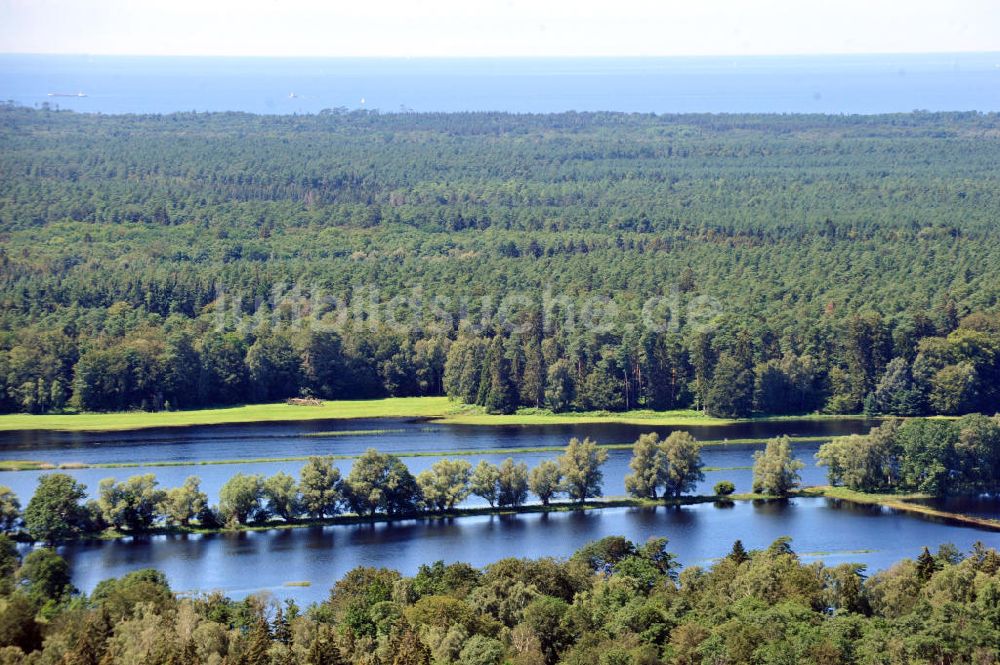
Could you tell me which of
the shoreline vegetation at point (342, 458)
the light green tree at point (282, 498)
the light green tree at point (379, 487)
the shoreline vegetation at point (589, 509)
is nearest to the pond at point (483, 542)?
the shoreline vegetation at point (589, 509)

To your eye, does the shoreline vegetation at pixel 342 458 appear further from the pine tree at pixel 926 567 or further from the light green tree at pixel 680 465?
the pine tree at pixel 926 567

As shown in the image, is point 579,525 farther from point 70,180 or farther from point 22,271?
point 70,180

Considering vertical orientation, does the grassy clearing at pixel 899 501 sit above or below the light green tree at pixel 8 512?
below

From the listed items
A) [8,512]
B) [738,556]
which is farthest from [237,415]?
[738,556]

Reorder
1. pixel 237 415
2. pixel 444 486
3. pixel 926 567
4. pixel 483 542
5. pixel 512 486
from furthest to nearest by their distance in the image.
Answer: pixel 237 415
pixel 512 486
pixel 444 486
pixel 483 542
pixel 926 567

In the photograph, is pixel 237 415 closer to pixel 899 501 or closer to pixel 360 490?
pixel 360 490

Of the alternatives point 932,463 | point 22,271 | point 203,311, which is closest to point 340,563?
point 932,463
